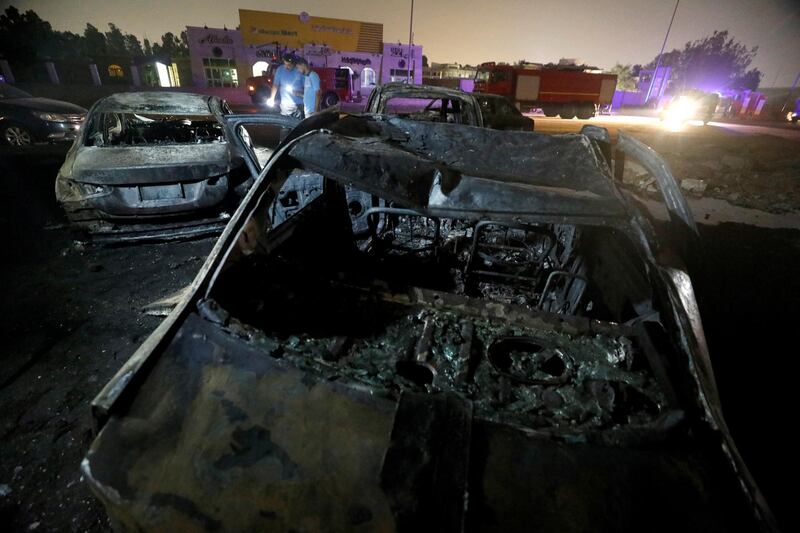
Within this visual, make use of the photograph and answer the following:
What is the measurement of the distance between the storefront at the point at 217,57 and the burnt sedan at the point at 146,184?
2502 cm

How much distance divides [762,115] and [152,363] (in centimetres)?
3383

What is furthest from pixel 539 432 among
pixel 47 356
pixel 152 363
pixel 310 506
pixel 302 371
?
pixel 47 356

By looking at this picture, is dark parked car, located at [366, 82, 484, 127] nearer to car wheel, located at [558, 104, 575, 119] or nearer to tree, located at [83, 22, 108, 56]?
car wheel, located at [558, 104, 575, 119]

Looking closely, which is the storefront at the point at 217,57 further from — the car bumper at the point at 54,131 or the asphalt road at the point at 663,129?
the asphalt road at the point at 663,129

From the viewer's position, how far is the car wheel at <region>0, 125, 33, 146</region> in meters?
8.07

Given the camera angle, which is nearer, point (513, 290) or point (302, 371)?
point (302, 371)

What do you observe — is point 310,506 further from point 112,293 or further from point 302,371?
point 112,293

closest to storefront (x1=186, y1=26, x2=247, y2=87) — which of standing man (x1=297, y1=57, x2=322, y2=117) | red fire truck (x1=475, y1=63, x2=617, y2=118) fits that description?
red fire truck (x1=475, y1=63, x2=617, y2=118)

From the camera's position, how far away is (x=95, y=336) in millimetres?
2832

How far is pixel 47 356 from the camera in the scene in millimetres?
2627

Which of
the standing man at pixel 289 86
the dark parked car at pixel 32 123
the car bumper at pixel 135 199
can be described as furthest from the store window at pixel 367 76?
the car bumper at pixel 135 199

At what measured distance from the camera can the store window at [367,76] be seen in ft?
85.7

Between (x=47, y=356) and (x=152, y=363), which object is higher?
(x=152, y=363)

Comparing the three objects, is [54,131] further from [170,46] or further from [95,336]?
[170,46]
